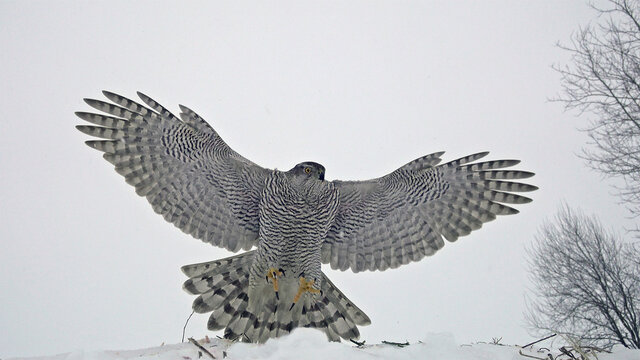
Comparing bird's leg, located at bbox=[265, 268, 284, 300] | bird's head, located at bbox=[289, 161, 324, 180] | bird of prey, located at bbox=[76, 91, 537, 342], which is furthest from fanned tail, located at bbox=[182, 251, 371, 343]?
bird's head, located at bbox=[289, 161, 324, 180]

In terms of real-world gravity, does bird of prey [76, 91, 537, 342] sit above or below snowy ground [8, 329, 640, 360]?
above

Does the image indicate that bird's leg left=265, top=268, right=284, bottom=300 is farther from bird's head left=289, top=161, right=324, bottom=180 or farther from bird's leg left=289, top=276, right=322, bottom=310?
bird's head left=289, top=161, right=324, bottom=180

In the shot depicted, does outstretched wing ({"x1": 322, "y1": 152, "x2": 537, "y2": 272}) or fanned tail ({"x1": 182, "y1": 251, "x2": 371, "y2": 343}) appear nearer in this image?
fanned tail ({"x1": 182, "y1": 251, "x2": 371, "y2": 343})

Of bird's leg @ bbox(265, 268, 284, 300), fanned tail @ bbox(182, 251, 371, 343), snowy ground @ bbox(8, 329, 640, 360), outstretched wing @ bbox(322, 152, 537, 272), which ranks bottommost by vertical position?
snowy ground @ bbox(8, 329, 640, 360)

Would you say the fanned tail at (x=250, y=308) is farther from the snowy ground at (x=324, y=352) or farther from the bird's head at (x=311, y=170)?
the snowy ground at (x=324, y=352)

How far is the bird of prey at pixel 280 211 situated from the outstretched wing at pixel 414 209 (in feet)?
0.04

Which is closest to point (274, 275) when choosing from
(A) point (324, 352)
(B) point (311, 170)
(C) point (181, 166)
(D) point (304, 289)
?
(D) point (304, 289)

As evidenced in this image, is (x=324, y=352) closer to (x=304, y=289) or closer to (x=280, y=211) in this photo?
(x=304, y=289)

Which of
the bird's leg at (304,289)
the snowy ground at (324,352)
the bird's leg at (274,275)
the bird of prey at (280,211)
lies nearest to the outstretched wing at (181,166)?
the bird of prey at (280,211)

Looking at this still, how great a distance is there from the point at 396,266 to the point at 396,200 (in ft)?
2.63

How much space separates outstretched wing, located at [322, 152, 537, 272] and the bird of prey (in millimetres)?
12

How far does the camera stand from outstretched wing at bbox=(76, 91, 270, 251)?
16.0 feet

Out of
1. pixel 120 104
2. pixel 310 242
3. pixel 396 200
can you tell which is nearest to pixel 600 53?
pixel 396 200

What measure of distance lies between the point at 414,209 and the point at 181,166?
272 centimetres
